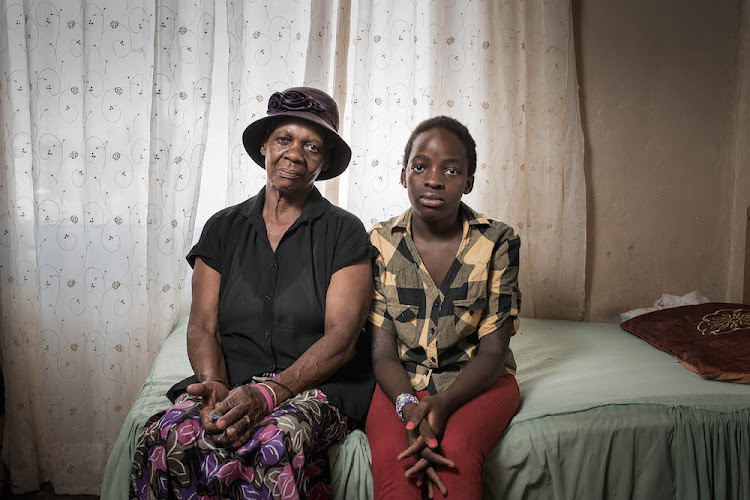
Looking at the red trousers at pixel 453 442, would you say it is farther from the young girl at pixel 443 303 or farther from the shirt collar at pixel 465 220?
the shirt collar at pixel 465 220

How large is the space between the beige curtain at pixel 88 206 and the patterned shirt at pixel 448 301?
1195 millimetres

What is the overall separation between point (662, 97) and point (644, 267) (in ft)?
3.07

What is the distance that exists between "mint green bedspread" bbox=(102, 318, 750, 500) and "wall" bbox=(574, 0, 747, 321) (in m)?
1.24

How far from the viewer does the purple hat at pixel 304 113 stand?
1.73m

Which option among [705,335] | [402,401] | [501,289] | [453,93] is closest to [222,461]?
[402,401]

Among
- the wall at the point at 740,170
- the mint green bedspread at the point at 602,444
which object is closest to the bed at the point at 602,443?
the mint green bedspread at the point at 602,444

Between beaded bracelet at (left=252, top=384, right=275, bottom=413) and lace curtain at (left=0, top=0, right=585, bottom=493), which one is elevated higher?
lace curtain at (left=0, top=0, right=585, bottom=493)

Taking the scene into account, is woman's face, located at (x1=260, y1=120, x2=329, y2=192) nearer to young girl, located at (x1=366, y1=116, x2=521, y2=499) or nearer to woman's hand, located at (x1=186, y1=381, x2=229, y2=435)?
young girl, located at (x1=366, y1=116, x2=521, y2=499)

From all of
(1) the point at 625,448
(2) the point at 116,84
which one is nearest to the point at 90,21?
(2) the point at 116,84

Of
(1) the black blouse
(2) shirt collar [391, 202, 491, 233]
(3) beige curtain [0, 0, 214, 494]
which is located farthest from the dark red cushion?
(3) beige curtain [0, 0, 214, 494]

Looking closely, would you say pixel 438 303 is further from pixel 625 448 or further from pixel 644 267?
pixel 644 267

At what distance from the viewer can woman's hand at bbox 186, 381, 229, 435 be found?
132 centimetres

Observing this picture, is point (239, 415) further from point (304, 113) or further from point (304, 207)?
point (304, 113)

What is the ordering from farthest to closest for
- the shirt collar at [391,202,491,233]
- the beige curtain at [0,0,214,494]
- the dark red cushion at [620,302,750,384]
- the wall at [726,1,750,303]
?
the wall at [726,1,750,303], the beige curtain at [0,0,214,494], the dark red cushion at [620,302,750,384], the shirt collar at [391,202,491,233]
